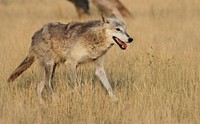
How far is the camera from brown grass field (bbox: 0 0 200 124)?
7.57 metres

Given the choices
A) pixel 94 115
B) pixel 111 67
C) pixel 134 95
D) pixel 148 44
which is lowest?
pixel 148 44

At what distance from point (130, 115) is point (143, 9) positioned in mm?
15278

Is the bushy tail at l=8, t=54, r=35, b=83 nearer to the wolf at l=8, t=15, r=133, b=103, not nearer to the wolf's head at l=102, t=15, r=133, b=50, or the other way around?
the wolf at l=8, t=15, r=133, b=103

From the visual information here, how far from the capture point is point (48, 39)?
902cm

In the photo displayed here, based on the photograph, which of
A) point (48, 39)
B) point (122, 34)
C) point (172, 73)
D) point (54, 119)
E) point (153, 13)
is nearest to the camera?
point (54, 119)

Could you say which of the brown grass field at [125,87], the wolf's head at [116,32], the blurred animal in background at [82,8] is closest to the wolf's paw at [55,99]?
the brown grass field at [125,87]

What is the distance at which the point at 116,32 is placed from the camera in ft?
27.5

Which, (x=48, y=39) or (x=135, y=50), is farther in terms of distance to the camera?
(x=135, y=50)

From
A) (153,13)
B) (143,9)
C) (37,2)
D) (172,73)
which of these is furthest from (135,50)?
(37,2)

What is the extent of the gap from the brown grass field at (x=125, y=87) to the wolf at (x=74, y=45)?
10.4 inches

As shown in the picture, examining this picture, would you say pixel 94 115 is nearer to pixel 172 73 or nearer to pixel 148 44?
pixel 172 73

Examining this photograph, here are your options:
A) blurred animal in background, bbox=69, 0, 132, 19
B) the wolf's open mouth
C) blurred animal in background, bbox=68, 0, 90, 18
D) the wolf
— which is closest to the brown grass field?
the wolf

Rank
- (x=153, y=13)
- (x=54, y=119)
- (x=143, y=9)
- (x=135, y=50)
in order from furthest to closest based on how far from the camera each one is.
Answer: (x=143, y=9) < (x=153, y=13) < (x=135, y=50) < (x=54, y=119)

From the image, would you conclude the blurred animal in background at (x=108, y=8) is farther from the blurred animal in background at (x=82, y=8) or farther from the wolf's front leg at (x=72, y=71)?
the wolf's front leg at (x=72, y=71)
